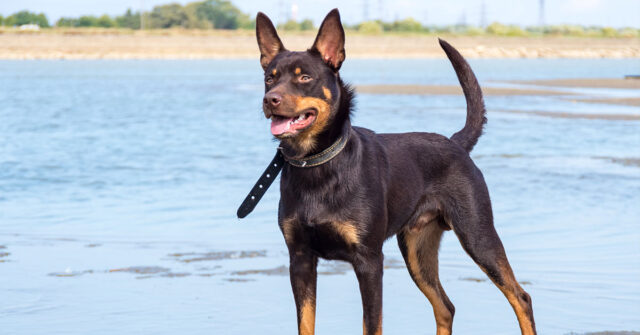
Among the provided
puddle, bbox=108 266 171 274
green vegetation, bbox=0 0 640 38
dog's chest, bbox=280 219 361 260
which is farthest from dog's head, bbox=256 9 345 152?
green vegetation, bbox=0 0 640 38

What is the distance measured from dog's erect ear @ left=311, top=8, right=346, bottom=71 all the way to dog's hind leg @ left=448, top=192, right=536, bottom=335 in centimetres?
116

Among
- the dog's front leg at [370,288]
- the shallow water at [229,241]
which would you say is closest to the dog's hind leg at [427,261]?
the shallow water at [229,241]

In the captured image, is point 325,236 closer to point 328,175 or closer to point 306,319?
point 328,175

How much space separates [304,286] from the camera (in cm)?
459

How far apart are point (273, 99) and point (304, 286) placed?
0.96m

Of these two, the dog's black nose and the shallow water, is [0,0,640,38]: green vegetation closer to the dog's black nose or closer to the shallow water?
the shallow water

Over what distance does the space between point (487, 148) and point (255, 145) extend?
3.96 m

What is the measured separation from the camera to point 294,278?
4586mm

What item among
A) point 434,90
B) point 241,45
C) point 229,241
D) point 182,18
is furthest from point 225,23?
point 229,241

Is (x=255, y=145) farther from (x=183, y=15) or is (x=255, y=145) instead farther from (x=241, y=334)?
(x=183, y=15)

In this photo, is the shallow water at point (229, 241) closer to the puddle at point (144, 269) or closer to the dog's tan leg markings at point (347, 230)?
the puddle at point (144, 269)

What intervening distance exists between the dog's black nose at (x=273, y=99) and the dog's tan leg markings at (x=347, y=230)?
66 centimetres

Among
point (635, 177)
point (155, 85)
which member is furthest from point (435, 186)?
point (155, 85)

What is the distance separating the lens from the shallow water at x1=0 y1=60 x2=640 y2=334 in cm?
571
